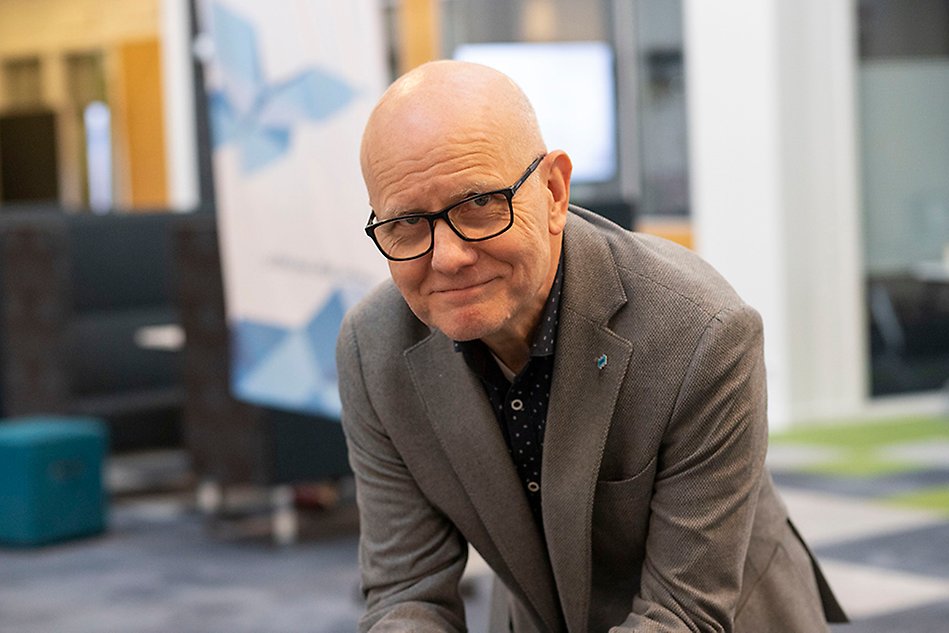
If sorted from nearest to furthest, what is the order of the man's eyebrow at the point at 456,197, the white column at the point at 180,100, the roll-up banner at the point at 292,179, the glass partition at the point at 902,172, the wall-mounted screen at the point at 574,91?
the man's eyebrow at the point at 456,197, the roll-up banner at the point at 292,179, the glass partition at the point at 902,172, the wall-mounted screen at the point at 574,91, the white column at the point at 180,100

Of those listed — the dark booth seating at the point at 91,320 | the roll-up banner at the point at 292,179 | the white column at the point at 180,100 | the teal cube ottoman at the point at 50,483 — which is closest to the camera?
the roll-up banner at the point at 292,179

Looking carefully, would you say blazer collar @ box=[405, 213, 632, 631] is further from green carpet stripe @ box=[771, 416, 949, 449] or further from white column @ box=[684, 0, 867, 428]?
white column @ box=[684, 0, 867, 428]

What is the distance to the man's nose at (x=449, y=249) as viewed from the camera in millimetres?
1490

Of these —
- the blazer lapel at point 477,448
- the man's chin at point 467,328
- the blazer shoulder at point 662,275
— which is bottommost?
the blazer lapel at point 477,448

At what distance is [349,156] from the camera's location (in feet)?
14.6

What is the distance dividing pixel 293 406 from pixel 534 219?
3412 millimetres

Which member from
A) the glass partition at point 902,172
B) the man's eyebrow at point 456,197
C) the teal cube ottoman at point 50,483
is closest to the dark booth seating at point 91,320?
the teal cube ottoman at point 50,483

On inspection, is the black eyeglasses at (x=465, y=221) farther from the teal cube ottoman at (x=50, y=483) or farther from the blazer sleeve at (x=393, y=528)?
the teal cube ottoman at (x=50, y=483)

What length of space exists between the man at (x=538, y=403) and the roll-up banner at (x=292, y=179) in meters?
2.55

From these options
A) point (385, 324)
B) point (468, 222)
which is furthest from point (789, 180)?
point (468, 222)

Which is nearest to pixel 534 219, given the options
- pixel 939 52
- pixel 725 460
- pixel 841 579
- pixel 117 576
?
pixel 725 460

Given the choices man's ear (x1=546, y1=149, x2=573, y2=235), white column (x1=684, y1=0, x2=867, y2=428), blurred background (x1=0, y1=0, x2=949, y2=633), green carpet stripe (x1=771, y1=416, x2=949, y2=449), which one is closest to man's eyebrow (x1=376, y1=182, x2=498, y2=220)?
man's ear (x1=546, y1=149, x2=573, y2=235)

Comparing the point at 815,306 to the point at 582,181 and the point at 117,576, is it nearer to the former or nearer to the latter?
the point at 582,181

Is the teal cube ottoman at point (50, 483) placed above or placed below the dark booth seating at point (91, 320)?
below
